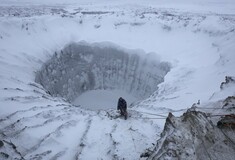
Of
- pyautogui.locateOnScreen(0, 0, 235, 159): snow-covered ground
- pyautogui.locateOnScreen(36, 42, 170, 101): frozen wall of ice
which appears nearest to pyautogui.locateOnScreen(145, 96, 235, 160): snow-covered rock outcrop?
pyautogui.locateOnScreen(0, 0, 235, 159): snow-covered ground

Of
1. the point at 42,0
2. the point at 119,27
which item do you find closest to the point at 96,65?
the point at 119,27

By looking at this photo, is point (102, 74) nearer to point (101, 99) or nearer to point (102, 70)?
point (102, 70)

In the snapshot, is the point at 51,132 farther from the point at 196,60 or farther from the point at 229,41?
the point at 229,41

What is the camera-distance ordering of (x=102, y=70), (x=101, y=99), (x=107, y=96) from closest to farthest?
(x=101, y=99) < (x=107, y=96) < (x=102, y=70)

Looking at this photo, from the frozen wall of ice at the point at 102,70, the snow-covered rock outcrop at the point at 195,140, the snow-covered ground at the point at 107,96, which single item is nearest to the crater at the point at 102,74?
the frozen wall of ice at the point at 102,70

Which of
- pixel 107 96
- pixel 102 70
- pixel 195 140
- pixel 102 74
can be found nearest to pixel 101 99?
pixel 107 96

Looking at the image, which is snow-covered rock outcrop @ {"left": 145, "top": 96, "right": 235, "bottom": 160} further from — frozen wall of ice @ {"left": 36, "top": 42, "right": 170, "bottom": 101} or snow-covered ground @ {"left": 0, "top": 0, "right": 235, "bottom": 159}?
frozen wall of ice @ {"left": 36, "top": 42, "right": 170, "bottom": 101}

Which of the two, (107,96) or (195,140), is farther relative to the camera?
(107,96)
